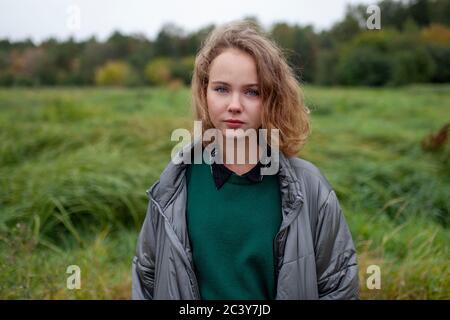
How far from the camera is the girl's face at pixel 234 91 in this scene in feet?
4.33

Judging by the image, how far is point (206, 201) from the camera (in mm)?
1365

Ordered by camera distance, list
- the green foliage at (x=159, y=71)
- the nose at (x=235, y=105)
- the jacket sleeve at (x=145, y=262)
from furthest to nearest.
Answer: the green foliage at (x=159, y=71) → the jacket sleeve at (x=145, y=262) → the nose at (x=235, y=105)

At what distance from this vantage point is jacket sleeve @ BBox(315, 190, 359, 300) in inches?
52.6

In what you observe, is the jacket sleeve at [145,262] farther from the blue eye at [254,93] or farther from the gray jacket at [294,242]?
the blue eye at [254,93]

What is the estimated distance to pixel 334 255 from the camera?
1.35m

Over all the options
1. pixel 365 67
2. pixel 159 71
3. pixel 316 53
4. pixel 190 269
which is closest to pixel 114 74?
pixel 159 71

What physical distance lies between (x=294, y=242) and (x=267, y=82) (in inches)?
18.4

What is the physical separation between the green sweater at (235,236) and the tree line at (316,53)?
10.8ft

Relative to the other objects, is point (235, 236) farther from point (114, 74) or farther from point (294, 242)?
point (114, 74)

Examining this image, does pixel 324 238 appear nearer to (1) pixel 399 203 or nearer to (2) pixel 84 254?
(2) pixel 84 254

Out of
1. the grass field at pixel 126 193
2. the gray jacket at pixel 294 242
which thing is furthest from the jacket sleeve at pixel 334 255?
the grass field at pixel 126 193

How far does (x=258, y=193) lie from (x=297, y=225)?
0.49 ft

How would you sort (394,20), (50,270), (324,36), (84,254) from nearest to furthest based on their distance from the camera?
(50,270) → (84,254) → (394,20) → (324,36)

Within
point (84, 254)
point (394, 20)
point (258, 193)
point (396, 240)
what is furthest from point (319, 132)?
point (258, 193)
